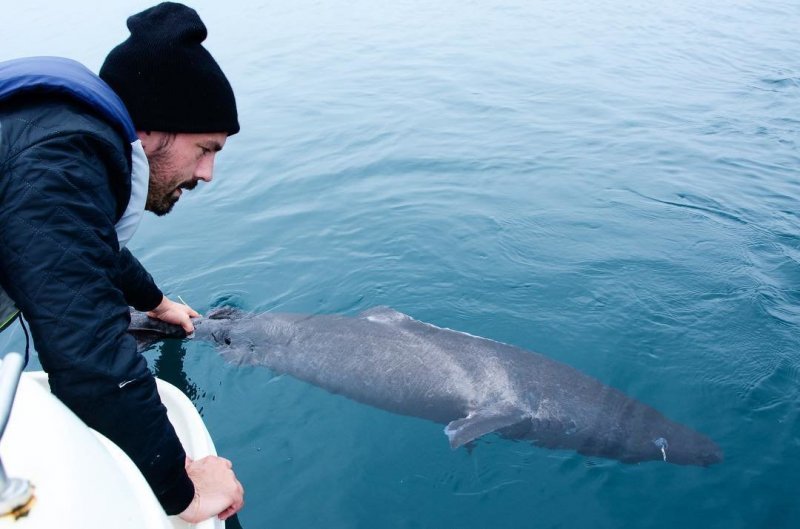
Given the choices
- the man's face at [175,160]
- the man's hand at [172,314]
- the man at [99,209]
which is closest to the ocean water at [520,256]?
the man's hand at [172,314]

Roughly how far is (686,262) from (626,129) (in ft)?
19.6

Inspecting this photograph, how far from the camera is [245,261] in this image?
899 centimetres

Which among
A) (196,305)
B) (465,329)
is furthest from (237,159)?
(465,329)

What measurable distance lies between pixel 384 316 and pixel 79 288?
4.38 metres

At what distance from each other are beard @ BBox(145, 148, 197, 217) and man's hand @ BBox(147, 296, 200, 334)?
2.28m

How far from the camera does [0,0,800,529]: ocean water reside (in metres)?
5.23

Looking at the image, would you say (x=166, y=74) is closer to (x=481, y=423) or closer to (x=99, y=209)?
(x=99, y=209)

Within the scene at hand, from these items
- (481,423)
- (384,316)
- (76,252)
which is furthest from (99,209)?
(384,316)

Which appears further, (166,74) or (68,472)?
(166,74)

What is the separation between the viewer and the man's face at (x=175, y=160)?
11.4 ft

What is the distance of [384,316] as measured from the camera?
6.65 metres

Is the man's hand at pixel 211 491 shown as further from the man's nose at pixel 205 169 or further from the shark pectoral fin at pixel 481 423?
the shark pectoral fin at pixel 481 423

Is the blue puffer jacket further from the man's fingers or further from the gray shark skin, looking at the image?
the man's fingers

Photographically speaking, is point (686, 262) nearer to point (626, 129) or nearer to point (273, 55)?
point (626, 129)
